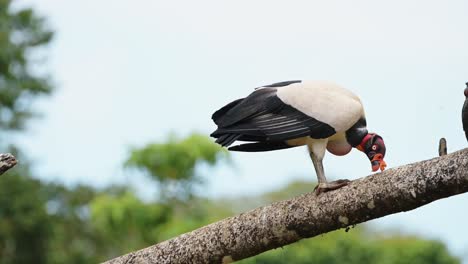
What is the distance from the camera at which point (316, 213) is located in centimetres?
586

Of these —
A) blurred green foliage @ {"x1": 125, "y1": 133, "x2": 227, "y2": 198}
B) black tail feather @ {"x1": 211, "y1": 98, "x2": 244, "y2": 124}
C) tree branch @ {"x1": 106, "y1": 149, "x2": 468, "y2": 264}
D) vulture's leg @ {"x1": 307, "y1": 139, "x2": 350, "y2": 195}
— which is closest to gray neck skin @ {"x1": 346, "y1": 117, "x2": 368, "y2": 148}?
vulture's leg @ {"x1": 307, "y1": 139, "x2": 350, "y2": 195}

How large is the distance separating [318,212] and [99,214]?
18.5 metres

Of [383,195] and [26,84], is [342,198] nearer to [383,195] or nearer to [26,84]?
[383,195]

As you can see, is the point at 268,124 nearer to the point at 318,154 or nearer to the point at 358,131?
the point at 318,154

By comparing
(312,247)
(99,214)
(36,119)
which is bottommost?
(312,247)

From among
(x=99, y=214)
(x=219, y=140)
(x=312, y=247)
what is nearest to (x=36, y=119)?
(x=99, y=214)

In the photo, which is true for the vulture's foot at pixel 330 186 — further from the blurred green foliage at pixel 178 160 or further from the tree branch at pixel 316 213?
the blurred green foliage at pixel 178 160

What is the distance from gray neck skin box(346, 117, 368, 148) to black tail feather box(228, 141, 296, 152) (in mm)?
446

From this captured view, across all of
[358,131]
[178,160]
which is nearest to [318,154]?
[358,131]

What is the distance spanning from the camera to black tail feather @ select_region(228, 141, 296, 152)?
6603mm

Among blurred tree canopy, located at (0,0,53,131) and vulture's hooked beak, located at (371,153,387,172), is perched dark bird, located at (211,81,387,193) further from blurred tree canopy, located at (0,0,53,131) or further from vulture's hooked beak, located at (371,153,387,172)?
blurred tree canopy, located at (0,0,53,131)

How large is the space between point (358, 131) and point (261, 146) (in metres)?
0.67

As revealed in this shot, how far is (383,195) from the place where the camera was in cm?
561

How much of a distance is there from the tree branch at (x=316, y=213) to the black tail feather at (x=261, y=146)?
25.2 inches
